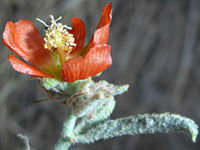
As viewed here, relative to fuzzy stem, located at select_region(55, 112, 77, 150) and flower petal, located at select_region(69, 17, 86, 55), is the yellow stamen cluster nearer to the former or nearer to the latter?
flower petal, located at select_region(69, 17, 86, 55)

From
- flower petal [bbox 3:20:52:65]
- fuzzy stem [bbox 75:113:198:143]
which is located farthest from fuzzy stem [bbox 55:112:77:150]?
flower petal [bbox 3:20:52:65]

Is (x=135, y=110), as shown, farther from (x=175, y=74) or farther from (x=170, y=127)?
(x=170, y=127)

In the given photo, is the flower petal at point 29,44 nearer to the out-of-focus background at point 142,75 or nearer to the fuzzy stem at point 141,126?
Answer: the fuzzy stem at point 141,126

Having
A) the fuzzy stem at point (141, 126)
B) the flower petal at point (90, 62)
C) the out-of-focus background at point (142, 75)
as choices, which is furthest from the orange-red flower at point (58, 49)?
the out-of-focus background at point (142, 75)

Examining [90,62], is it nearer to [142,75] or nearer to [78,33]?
[78,33]

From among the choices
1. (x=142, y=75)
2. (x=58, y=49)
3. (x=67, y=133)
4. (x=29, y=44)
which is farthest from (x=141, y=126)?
Answer: (x=142, y=75)

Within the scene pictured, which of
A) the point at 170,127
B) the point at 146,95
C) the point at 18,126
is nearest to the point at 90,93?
the point at 170,127

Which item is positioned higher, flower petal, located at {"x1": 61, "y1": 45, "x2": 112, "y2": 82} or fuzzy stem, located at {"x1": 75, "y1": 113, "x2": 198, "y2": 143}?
flower petal, located at {"x1": 61, "y1": 45, "x2": 112, "y2": 82}
